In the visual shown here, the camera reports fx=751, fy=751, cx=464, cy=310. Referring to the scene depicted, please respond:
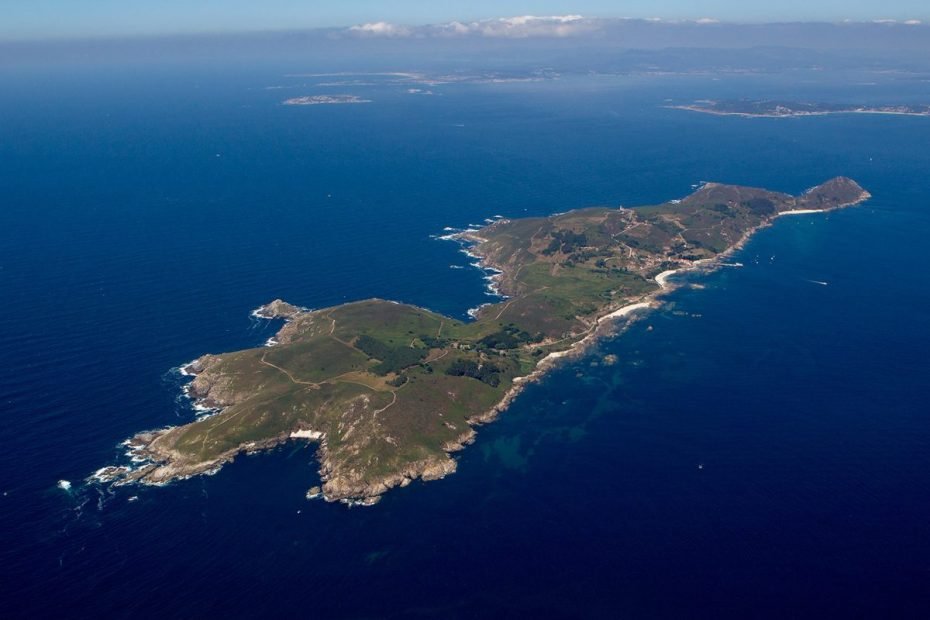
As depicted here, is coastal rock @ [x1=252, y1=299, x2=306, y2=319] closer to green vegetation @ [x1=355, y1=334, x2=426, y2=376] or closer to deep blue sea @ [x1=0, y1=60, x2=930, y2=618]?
deep blue sea @ [x1=0, y1=60, x2=930, y2=618]

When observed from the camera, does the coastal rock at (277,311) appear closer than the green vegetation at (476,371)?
No

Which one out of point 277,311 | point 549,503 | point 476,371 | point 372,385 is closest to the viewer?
point 549,503

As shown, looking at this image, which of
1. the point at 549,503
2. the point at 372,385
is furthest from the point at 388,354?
the point at 549,503

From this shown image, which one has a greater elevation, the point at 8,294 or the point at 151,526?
the point at 8,294

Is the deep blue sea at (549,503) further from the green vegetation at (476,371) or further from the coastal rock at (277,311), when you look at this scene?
the coastal rock at (277,311)

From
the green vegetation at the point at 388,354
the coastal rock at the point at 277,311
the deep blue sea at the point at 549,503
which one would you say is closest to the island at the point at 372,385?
the green vegetation at the point at 388,354

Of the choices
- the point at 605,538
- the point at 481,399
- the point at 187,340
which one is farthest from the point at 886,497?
the point at 187,340

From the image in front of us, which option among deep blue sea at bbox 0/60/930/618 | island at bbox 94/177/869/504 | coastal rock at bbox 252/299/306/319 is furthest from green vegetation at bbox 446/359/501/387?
coastal rock at bbox 252/299/306/319

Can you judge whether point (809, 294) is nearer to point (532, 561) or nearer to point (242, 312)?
point (532, 561)

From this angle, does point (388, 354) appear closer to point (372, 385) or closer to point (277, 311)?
point (372, 385)

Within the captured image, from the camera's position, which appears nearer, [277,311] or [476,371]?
[476,371]

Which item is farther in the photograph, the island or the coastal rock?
the coastal rock
